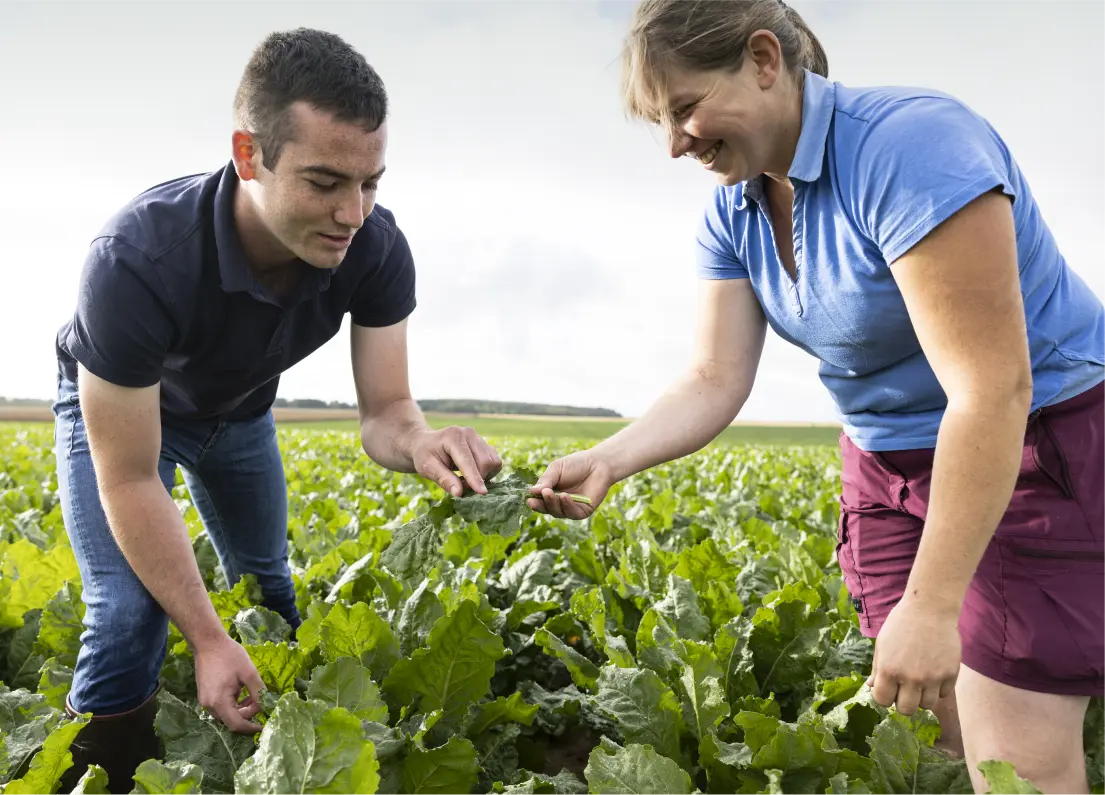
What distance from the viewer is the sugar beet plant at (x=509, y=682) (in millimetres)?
1857

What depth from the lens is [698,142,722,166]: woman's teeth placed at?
6.31ft

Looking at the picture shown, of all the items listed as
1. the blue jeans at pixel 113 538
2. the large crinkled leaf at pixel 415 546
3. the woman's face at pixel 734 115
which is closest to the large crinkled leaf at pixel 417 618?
the large crinkled leaf at pixel 415 546

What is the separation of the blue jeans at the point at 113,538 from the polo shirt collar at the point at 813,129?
1962 mm

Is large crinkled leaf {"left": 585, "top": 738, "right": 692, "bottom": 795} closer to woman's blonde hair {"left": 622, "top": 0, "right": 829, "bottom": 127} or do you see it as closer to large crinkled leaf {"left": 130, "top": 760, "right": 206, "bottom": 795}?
large crinkled leaf {"left": 130, "top": 760, "right": 206, "bottom": 795}

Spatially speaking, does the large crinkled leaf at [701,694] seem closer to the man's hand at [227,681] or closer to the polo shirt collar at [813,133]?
the man's hand at [227,681]

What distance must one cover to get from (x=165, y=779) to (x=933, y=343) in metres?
1.76

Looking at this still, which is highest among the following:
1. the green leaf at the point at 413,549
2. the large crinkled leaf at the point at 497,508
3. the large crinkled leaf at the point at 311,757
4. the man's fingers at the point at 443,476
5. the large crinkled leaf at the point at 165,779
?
the man's fingers at the point at 443,476

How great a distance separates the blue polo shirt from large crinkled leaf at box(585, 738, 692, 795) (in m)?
0.95

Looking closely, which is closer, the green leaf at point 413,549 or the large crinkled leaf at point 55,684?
the green leaf at point 413,549

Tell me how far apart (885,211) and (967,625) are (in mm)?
1002

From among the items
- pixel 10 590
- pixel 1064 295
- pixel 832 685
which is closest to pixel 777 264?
pixel 1064 295

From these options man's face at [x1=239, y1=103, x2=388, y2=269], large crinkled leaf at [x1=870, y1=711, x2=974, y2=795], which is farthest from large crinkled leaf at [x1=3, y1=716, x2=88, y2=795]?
large crinkled leaf at [x1=870, y1=711, x2=974, y2=795]

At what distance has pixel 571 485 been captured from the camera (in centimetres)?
242

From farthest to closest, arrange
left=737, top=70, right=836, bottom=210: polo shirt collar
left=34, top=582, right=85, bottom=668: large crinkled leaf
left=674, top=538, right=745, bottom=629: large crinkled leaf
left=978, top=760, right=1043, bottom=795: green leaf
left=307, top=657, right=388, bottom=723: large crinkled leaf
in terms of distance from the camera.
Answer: left=674, top=538, right=745, bottom=629: large crinkled leaf < left=34, top=582, right=85, bottom=668: large crinkled leaf < left=307, top=657, right=388, bottom=723: large crinkled leaf < left=737, top=70, right=836, bottom=210: polo shirt collar < left=978, top=760, right=1043, bottom=795: green leaf
